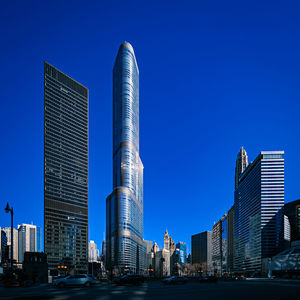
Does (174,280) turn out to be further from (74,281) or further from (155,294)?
(155,294)

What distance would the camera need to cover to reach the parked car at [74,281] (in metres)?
42.6

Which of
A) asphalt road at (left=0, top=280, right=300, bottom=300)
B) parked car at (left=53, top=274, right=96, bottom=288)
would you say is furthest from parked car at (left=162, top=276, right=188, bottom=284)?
asphalt road at (left=0, top=280, right=300, bottom=300)

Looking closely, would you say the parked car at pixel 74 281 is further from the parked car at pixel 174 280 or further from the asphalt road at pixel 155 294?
the parked car at pixel 174 280

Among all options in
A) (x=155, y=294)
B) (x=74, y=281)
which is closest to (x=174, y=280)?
(x=74, y=281)

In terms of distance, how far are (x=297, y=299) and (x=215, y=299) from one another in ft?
19.4

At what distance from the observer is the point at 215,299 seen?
26531mm

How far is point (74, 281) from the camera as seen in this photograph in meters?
44.1

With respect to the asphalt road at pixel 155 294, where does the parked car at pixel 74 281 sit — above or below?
below

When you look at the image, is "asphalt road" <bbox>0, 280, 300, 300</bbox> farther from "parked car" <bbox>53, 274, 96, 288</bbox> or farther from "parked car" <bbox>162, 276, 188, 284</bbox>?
"parked car" <bbox>162, 276, 188, 284</bbox>

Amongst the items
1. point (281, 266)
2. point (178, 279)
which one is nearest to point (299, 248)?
point (281, 266)

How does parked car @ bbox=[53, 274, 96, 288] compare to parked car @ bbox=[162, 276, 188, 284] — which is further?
parked car @ bbox=[162, 276, 188, 284]

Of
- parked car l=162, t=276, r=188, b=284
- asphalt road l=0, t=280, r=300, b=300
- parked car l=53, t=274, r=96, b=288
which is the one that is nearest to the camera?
asphalt road l=0, t=280, r=300, b=300

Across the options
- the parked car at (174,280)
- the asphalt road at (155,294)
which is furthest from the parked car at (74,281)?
the parked car at (174,280)

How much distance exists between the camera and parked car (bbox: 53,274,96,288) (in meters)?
42.6
